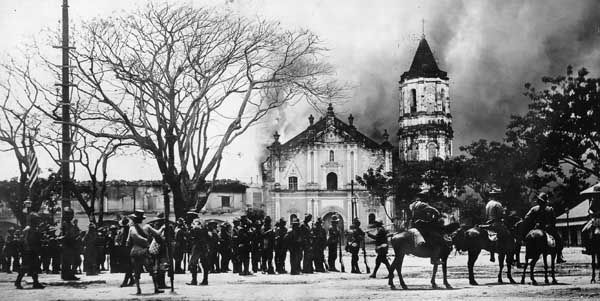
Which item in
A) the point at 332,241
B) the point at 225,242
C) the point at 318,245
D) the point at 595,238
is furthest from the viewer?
the point at 225,242

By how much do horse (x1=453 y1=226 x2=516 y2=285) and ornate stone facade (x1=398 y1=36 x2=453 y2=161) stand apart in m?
39.9

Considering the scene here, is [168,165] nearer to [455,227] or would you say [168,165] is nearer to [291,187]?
[455,227]

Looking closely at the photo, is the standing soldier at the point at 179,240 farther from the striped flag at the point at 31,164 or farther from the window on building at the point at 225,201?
the window on building at the point at 225,201

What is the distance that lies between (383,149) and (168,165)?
37.6 m

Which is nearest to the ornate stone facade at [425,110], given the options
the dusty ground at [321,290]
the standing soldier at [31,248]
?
the dusty ground at [321,290]

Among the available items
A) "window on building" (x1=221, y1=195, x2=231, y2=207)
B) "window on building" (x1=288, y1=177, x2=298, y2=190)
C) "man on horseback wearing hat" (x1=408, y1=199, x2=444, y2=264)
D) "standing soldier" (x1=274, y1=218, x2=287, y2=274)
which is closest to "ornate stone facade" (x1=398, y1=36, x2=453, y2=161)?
"window on building" (x1=288, y1=177, x2=298, y2=190)

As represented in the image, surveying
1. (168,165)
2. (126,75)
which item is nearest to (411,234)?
(168,165)

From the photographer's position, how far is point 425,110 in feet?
174

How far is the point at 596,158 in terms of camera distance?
1988 centimetres

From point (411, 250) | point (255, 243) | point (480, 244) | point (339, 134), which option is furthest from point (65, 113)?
point (339, 134)

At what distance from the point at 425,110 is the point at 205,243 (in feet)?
134

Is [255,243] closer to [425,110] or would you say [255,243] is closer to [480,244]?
[480,244]

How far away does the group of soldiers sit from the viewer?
11844mm

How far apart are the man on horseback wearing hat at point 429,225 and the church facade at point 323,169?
4277cm
